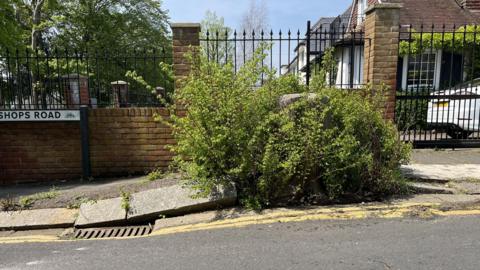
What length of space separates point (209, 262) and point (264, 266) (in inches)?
20.1

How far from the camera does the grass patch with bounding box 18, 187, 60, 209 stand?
5367mm

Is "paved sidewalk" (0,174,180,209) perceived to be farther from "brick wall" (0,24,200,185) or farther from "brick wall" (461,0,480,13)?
"brick wall" (461,0,480,13)

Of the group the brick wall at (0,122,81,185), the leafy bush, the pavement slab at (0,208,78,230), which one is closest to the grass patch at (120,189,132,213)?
the pavement slab at (0,208,78,230)

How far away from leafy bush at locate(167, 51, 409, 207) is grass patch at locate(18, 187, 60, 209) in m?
2.21

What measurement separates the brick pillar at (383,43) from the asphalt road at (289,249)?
11.5 feet

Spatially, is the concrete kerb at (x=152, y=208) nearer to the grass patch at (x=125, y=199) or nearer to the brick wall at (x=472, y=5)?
the grass patch at (x=125, y=199)

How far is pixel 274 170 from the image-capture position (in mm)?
4648

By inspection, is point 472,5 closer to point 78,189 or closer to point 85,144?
point 85,144

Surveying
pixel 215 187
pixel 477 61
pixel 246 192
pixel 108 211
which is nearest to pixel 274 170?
pixel 246 192

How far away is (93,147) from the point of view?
6816mm

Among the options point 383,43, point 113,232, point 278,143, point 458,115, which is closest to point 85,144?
point 113,232

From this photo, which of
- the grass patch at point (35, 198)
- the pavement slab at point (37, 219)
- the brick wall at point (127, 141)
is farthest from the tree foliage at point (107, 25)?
the pavement slab at point (37, 219)

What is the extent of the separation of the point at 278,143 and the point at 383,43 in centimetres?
362

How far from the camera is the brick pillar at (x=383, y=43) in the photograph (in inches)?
271
